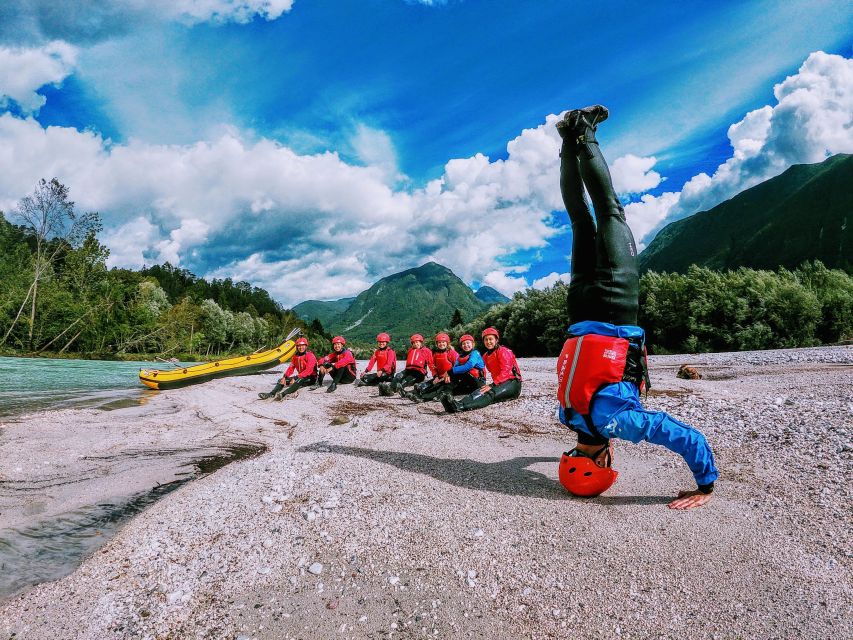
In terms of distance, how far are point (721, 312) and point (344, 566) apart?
29.1 meters

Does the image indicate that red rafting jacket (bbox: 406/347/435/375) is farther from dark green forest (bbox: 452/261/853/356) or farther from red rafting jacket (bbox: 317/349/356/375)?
dark green forest (bbox: 452/261/853/356)

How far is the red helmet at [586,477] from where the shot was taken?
3738 millimetres

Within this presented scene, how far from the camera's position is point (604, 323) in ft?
11.2

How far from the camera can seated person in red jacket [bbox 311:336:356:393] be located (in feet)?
52.4

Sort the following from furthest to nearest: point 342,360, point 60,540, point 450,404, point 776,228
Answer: point 776,228 → point 342,360 → point 450,404 → point 60,540

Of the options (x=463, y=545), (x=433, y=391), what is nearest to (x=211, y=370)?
(x=433, y=391)

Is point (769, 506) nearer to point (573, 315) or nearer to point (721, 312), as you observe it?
point (573, 315)

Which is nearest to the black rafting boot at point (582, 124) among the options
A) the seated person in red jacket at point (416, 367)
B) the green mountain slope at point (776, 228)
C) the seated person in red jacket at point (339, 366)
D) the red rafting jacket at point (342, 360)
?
the seated person in red jacket at point (416, 367)

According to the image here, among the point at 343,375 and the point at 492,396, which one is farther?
the point at 343,375

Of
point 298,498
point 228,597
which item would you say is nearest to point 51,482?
point 298,498

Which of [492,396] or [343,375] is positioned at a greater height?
[343,375]

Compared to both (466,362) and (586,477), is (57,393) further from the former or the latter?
(586,477)

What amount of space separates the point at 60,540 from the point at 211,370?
16.3 metres

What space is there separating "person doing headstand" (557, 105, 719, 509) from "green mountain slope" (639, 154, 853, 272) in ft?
260
